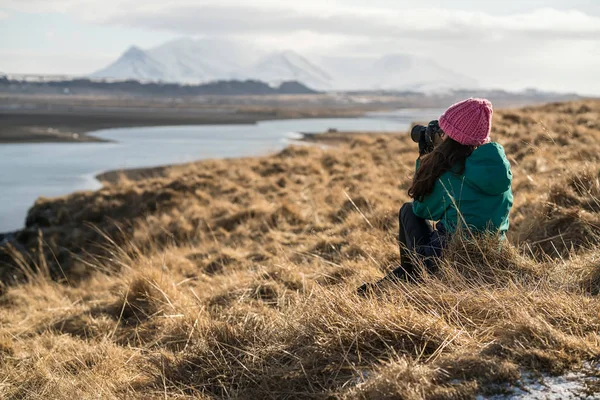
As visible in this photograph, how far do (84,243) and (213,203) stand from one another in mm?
2925

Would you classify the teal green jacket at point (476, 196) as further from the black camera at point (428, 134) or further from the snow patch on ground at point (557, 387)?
the snow patch on ground at point (557, 387)

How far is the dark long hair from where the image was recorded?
139 inches

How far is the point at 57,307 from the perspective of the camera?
211 inches

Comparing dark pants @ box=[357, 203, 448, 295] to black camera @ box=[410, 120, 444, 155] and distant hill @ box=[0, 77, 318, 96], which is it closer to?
black camera @ box=[410, 120, 444, 155]

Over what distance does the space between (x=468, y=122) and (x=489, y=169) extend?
320mm

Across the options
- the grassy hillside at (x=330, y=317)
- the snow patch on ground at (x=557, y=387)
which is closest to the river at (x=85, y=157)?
the grassy hillside at (x=330, y=317)

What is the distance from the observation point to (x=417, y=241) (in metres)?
3.63

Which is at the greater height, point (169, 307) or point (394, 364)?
point (394, 364)

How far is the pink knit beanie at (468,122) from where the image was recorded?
342 centimetres

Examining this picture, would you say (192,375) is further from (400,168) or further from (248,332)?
(400,168)

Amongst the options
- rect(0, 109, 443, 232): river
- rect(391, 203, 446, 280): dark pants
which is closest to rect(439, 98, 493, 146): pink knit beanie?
rect(391, 203, 446, 280): dark pants

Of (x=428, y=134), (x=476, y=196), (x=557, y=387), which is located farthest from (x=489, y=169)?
(x=557, y=387)

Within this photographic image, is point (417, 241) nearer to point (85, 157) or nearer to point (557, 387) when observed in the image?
point (557, 387)

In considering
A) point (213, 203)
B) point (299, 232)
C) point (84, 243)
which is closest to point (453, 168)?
point (299, 232)
